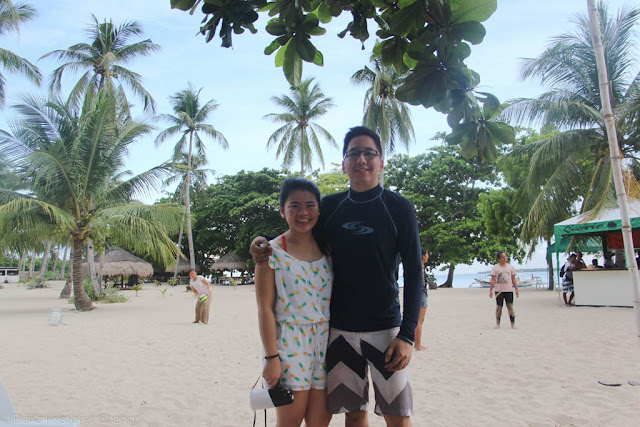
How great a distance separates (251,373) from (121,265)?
25.1 m

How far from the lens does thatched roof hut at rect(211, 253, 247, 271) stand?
32.4m

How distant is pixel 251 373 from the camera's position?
541 centimetres

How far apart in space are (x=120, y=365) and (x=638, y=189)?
1279 centimetres

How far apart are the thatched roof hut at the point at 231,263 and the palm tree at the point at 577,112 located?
2250cm

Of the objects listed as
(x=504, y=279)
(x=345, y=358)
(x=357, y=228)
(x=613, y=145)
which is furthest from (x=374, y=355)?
(x=504, y=279)

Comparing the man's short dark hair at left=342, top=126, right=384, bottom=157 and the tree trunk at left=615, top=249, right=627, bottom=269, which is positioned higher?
the man's short dark hair at left=342, top=126, right=384, bottom=157

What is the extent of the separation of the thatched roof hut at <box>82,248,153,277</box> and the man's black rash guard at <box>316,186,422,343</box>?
28.2m

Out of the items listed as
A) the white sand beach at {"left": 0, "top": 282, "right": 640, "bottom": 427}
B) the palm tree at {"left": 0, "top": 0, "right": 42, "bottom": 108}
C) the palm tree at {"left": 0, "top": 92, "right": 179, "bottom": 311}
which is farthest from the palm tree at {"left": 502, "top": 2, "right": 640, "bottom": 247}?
the palm tree at {"left": 0, "top": 0, "right": 42, "bottom": 108}

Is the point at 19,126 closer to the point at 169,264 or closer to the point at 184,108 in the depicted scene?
the point at 169,264

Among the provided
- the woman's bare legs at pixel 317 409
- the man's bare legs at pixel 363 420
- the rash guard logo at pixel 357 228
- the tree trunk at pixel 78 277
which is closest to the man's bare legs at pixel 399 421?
the man's bare legs at pixel 363 420

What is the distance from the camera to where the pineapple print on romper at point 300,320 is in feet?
6.13

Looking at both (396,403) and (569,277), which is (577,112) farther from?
(396,403)

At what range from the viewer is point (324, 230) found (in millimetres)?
2088

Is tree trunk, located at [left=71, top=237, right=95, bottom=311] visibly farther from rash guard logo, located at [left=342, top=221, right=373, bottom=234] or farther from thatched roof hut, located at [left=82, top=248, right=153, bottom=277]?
thatched roof hut, located at [left=82, top=248, right=153, bottom=277]
